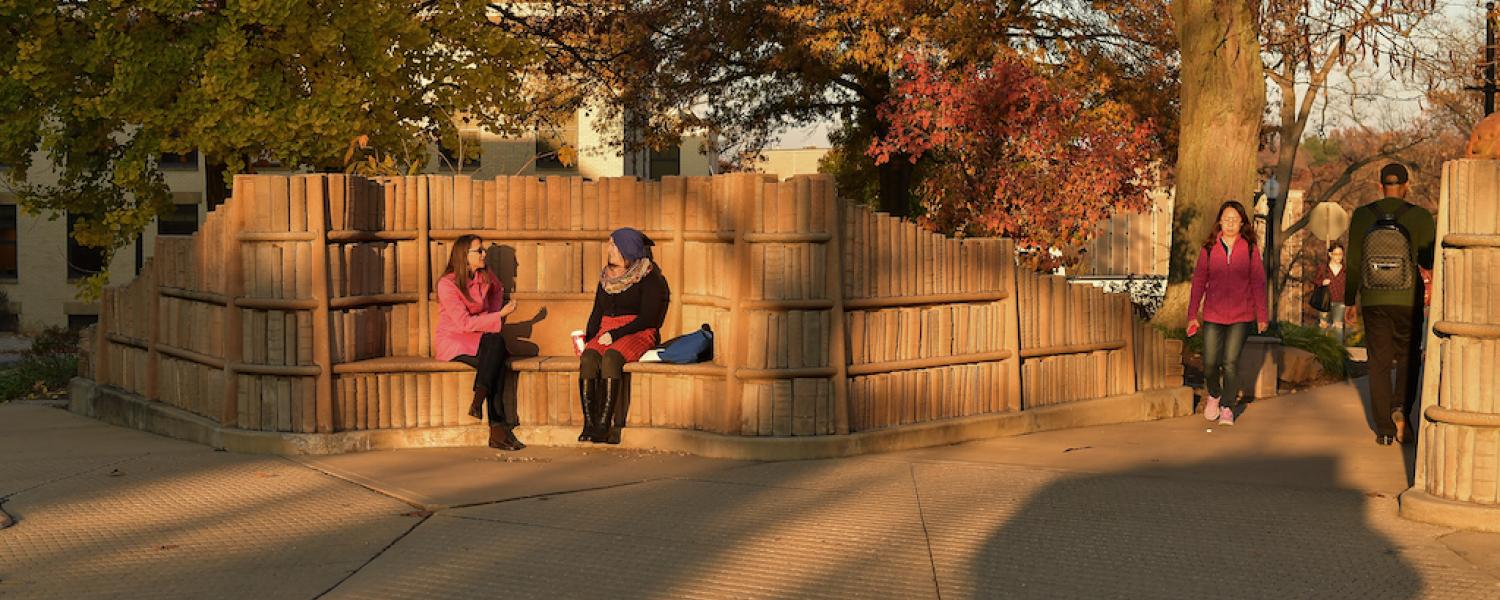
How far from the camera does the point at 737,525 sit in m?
8.83

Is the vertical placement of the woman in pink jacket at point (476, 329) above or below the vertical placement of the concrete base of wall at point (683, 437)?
above

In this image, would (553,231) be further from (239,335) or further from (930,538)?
(930,538)

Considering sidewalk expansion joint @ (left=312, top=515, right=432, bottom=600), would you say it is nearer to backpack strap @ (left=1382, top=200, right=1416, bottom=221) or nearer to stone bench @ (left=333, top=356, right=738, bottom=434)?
stone bench @ (left=333, top=356, right=738, bottom=434)

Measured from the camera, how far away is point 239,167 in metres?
22.7

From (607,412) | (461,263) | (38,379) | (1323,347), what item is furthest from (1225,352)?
(38,379)

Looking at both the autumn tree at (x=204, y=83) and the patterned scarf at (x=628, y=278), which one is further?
the autumn tree at (x=204, y=83)

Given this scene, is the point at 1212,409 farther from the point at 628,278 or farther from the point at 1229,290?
the point at 628,278

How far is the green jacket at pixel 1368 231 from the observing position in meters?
11.3

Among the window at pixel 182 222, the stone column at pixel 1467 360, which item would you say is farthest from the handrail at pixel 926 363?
the window at pixel 182 222

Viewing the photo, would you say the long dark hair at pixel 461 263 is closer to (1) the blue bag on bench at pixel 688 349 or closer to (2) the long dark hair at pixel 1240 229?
(1) the blue bag on bench at pixel 688 349

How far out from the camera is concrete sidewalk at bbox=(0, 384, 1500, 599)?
24.7 ft

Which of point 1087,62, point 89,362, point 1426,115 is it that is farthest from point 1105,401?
point 1426,115

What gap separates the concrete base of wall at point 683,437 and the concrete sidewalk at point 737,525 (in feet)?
0.57

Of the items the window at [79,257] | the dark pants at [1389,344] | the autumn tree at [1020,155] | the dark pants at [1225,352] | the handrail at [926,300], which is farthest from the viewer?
the window at [79,257]
